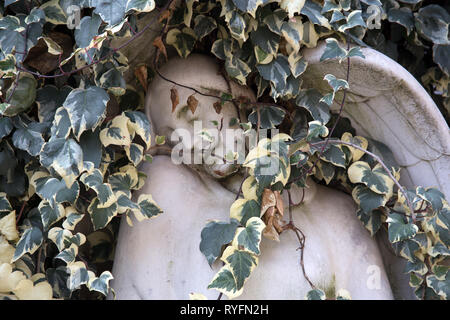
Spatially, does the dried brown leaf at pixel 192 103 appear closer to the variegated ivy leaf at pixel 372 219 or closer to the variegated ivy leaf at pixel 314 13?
the variegated ivy leaf at pixel 314 13

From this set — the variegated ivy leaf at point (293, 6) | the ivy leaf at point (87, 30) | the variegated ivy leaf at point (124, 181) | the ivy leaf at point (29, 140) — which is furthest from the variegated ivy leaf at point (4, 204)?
the variegated ivy leaf at point (293, 6)

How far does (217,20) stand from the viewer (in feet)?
4.50

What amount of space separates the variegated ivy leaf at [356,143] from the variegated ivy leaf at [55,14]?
0.67m

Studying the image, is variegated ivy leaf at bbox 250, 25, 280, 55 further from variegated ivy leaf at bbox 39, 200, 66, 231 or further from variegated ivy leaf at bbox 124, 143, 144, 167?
variegated ivy leaf at bbox 39, 200, 66, 231

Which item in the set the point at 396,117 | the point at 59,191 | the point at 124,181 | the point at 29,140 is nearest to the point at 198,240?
the point at 124,181

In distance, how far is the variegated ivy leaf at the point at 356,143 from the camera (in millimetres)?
1362

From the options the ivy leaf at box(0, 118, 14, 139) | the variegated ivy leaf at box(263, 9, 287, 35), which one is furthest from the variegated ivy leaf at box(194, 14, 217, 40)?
the ivy leaf at box(0, 118, 14, 139)

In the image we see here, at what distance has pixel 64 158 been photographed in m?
1.14

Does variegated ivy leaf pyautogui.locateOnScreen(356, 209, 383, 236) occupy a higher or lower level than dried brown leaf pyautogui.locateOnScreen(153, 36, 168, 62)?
lower

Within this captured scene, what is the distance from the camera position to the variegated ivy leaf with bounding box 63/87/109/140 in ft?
3.77

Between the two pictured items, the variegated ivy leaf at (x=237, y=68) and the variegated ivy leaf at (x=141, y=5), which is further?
the variegated ivy leaf at (x=237, y=68)

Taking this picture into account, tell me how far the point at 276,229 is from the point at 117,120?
1.32ft

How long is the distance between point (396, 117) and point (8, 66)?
0.84 meters

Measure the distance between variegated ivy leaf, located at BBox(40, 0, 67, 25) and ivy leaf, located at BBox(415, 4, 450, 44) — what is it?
2.84 feet
